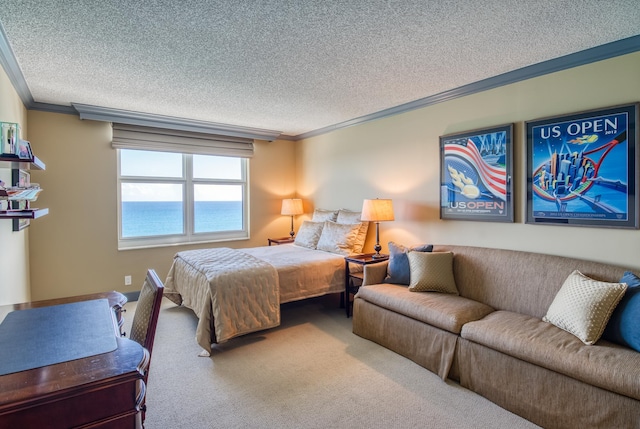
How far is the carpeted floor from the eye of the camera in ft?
6.89

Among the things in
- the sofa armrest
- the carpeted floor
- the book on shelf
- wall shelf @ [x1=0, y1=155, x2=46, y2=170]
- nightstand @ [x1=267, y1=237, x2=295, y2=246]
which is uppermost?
wall shelf @ [x1=0, y1=155, x2=46, y2=170]

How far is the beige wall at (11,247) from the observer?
2.62 metres

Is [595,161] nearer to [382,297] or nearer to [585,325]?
[585,325]

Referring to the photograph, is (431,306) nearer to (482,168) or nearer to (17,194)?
(482,168)

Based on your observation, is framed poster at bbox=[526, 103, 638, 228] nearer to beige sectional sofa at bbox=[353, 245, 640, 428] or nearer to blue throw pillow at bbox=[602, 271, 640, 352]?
beige sectional sofa at bbox=[353, 245, 640, 428]

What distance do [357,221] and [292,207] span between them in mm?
1413

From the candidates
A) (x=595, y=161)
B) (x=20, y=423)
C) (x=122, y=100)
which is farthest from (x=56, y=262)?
(x=595, y=161)

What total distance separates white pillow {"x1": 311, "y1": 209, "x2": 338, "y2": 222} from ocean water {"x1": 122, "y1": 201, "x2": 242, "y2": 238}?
132 cm

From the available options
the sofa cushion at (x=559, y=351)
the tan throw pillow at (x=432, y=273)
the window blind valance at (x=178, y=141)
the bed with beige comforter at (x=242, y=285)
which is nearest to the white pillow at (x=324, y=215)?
the bed with beige comforter at (x=242, y=285)

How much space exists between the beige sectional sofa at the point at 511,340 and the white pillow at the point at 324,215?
156 cm

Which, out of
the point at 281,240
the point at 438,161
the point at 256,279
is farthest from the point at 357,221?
the point at 256,279

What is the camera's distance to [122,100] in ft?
12.4

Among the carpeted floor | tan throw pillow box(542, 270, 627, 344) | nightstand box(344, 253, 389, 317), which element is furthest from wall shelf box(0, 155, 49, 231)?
tan throw pillow box(542, 270, 627, 344)

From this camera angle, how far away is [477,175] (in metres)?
3.32
